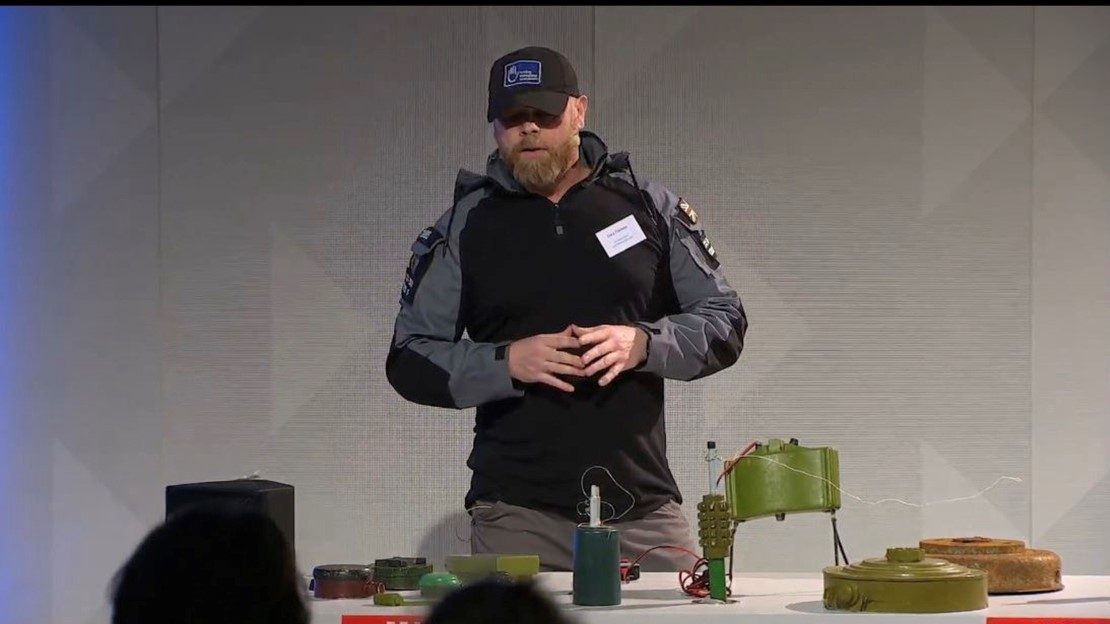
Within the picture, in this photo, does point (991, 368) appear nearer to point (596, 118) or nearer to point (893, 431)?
point (893, 431)

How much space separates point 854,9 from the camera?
459cm

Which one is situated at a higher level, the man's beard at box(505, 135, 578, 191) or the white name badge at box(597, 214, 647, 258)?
the man's beard at box(505, 135, 578, 191)

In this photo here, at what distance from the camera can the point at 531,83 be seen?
309 cm

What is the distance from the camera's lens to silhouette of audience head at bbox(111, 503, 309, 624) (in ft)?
4.51

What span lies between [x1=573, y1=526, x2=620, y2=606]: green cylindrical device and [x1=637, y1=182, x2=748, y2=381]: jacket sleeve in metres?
0.63

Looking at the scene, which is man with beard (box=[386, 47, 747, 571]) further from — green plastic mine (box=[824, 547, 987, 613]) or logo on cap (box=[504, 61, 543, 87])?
green plastic mine (box=[824, 547, 987, 613])

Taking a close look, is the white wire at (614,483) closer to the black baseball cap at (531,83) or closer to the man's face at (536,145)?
the man's face at (536,145)

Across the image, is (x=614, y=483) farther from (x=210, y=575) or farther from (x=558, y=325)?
(x=210, y=575)

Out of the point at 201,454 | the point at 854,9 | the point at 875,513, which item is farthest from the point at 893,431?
the point at 201,454

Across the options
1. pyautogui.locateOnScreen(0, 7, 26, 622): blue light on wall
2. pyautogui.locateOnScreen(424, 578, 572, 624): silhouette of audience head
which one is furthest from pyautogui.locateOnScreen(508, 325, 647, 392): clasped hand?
pyautogui.locateOnScreen(0, 7, 26, 622): blue light on wall

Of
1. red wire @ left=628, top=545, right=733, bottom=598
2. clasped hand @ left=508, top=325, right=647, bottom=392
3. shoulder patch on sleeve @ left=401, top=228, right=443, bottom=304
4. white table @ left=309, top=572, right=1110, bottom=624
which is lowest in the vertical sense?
white table @ left=309, top=572, right=1110, bottom=624

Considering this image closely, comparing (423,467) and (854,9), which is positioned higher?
(854,9)

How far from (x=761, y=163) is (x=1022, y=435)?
1.18 metres

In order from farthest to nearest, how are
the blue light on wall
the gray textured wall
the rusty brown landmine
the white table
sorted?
the blue light on wall < the gray textured wall < the rusty brown landmine < the white table
